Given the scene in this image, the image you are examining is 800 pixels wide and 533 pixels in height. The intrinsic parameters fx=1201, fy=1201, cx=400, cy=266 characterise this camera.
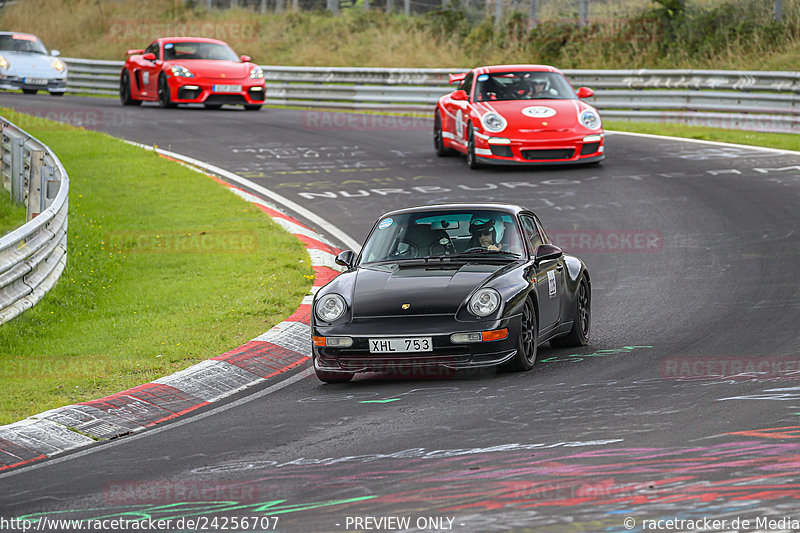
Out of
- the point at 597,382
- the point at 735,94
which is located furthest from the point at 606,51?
the point at 597,382

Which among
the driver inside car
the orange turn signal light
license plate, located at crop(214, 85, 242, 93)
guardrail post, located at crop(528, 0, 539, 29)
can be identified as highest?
guardrail post, located at crop(528, 0, 539, 29)

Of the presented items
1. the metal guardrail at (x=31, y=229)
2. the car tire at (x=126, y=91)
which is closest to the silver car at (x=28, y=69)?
the car tire at (x=126, y=91)

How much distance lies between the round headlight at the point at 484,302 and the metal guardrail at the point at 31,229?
163 inches

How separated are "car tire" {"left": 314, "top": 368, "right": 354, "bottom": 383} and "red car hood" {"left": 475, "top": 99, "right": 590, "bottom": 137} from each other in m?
10.6

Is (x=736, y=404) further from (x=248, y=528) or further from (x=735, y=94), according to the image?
(x=735, y=94)

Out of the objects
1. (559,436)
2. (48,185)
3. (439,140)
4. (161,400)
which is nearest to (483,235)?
(161,400)

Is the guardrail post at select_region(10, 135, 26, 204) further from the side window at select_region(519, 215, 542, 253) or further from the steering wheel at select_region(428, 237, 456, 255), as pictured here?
the side window at select_region(519, 215, 542, 253)

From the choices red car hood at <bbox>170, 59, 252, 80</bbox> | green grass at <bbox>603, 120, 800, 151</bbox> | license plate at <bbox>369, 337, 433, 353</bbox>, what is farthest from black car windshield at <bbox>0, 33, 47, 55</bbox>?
license plate at <bbox>369, 337, 433, 353</bbox>

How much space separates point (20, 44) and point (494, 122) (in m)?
19.8

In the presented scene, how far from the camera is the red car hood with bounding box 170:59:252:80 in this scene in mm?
27016

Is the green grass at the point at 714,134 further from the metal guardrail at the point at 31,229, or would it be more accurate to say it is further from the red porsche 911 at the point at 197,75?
the metal guardrail at the point at 31,229

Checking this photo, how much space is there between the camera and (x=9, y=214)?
14133 millimetres

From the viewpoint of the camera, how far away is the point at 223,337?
987 cm

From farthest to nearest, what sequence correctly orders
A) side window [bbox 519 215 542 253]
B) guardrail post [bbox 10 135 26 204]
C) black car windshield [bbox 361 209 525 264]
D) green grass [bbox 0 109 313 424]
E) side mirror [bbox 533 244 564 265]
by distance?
guardrail post [bbox 10 135 26 204], side window [bbox 519 215 542 253], black car windshield [bbox 361 209 525 264], side mirror [bbox 533 244 564 265], green grass [bbox 0 109 313 424]
